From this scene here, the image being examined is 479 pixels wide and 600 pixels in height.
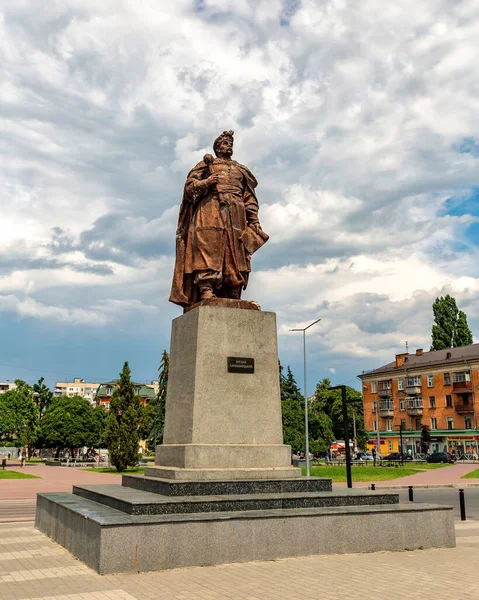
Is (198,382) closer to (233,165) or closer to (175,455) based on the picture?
(175,455)

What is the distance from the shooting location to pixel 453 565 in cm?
796

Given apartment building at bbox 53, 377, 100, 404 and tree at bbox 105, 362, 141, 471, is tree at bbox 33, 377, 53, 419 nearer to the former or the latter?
tree at bbox 105, 362, 141, 471

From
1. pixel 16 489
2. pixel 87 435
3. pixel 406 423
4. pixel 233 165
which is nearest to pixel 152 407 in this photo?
pixel 87 435

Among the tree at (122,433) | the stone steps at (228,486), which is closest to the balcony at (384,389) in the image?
the tree at (122,433)

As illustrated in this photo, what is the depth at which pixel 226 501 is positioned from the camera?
8.52m

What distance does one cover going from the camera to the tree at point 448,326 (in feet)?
245

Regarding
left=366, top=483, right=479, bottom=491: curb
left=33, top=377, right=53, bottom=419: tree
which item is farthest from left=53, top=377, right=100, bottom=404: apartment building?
left=366, top=483, right=479, bottom=491: curb

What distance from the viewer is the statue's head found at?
39.9ft

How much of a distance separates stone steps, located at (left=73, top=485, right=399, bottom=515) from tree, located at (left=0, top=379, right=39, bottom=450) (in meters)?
55.5

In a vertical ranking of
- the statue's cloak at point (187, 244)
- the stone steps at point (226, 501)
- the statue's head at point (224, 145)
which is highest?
the statue's head at point (224, 145)

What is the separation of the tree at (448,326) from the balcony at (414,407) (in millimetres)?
7625

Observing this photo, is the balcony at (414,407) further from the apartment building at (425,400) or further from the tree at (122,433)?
the tree at (122,433)

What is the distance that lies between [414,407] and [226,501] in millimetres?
68243

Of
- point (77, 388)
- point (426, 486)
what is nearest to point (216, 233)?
point (426, 486)
